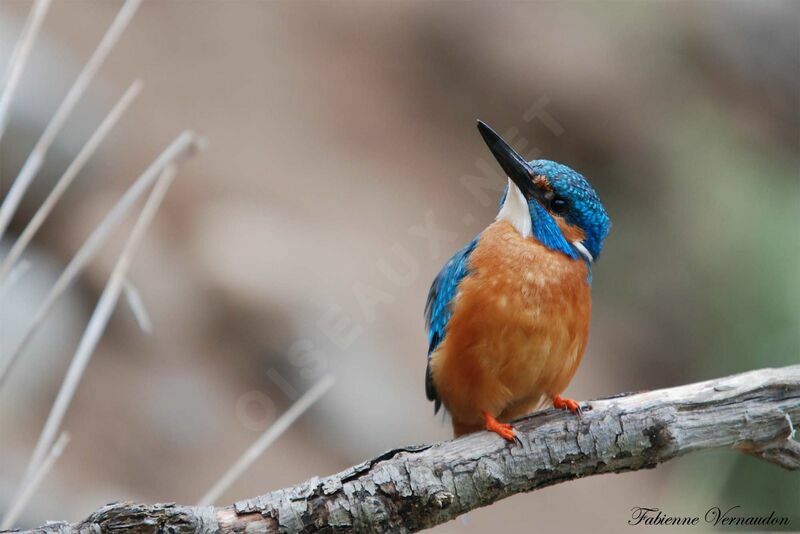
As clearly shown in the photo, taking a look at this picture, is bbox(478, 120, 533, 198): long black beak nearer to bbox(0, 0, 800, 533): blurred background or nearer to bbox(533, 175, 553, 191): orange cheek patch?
bbox(533, 175, 553, 191): orange cheek patch

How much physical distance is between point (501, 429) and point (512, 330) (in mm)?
295

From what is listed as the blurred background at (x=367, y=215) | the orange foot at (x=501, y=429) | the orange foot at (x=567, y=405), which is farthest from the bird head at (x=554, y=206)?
the blurred background at (x=367, y=215)

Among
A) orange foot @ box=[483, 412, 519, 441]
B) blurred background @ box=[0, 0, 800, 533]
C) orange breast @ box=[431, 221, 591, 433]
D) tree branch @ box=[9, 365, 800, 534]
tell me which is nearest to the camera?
tree branch @ box=[9, 365, 800, 534]

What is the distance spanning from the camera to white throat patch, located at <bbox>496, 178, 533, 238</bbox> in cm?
269

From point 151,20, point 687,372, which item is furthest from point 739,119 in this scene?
point 151,20

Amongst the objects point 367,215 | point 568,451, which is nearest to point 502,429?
point 568,451

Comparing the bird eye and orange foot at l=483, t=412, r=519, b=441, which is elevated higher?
the bird eye

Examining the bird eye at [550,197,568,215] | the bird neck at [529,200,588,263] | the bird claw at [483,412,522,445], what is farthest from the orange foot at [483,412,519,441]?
the bird eye at [550,197,568,215]

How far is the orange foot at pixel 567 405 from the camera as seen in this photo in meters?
2.39

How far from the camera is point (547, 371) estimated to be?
2539 mm

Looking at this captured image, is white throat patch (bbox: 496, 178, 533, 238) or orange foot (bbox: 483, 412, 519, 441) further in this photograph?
white throat patch (bbox: 496, 178, 533, 238)

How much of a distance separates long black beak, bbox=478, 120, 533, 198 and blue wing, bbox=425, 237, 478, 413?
23cm

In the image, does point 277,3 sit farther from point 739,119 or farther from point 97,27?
point 739,119

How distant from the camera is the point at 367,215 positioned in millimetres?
5480
